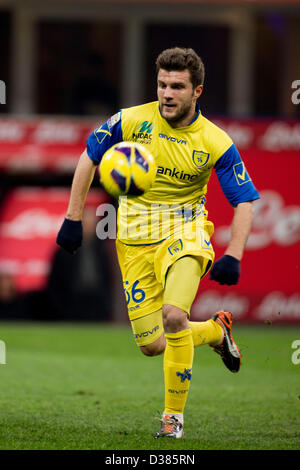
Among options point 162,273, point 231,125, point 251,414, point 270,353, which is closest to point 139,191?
point 162,273

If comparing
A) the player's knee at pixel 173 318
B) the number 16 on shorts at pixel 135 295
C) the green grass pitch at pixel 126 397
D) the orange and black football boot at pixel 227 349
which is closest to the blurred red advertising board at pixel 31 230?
the green grass pitch at pixel 126 397

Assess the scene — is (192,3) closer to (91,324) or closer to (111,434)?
(91,324)

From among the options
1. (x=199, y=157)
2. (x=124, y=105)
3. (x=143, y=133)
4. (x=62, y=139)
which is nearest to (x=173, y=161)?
(x=199, y=157)

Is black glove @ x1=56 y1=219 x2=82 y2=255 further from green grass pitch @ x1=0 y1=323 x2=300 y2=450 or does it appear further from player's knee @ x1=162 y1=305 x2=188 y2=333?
green grass pitch @ x1=0 y1=323 x2=300 y2=450

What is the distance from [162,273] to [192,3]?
11.3 meters

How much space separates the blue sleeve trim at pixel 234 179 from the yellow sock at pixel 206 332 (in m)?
1.04

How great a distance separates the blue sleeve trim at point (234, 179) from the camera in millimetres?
6480

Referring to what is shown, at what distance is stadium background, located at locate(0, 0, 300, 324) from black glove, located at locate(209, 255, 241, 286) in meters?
8.37

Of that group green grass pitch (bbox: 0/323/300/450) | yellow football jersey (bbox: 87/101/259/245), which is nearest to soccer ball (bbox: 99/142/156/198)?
yellow football jersey (bbox: 87/101/259/245)

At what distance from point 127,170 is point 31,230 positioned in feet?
33.7

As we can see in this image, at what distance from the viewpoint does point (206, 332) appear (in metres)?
7.11

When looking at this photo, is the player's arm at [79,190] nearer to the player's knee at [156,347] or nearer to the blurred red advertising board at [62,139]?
the player's knee at [156,347]

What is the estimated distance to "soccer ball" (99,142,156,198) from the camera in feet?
19.4
